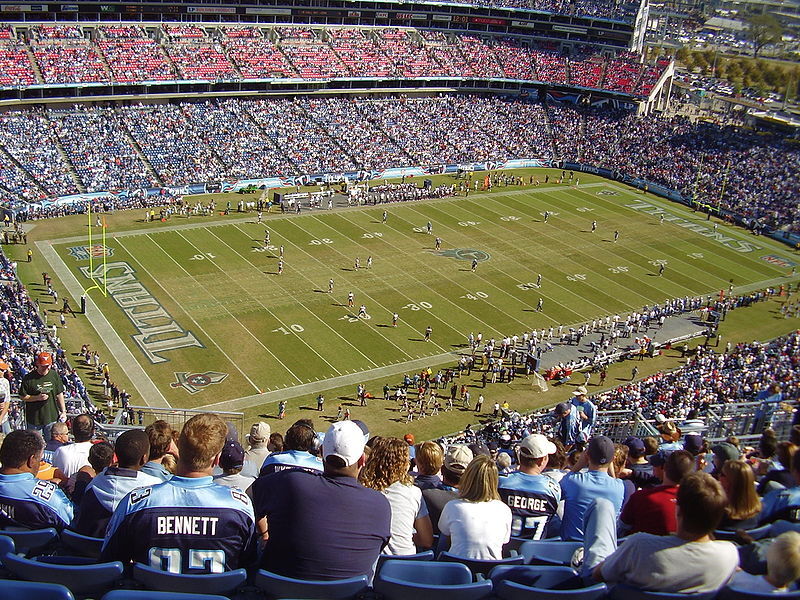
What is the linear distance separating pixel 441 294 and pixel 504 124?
36074 mm

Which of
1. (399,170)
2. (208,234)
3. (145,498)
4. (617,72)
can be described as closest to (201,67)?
(399,170)

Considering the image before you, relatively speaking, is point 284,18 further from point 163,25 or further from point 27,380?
point 27,380

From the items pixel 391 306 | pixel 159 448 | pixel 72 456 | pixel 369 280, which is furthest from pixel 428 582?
pixel 369 280

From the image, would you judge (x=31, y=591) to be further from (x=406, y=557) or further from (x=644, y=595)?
(x=644, y=595)

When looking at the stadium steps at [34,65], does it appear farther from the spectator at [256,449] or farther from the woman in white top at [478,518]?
the woman in white top at [478,518]

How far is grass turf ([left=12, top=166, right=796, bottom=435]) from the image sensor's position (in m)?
33.2

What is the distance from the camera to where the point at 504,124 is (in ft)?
239

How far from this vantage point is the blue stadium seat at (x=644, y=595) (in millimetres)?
5047

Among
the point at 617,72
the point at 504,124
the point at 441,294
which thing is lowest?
the point at 441,294

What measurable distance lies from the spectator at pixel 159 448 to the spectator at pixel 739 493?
4.44 m

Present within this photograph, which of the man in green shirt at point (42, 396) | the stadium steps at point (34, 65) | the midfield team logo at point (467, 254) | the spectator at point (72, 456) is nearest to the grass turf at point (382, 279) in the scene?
the midfield team logo at point (467, 254)

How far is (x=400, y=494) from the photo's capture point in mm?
6457

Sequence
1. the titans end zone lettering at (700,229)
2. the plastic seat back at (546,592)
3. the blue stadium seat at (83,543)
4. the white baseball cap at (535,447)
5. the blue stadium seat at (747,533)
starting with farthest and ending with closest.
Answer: the titans end zone lettering at (700,229) < the white baseball cap at (535,447) < the blue stadium seat at (747,533) < the blue stadium seat at (83,543) < the plastic seat back at (546,592)

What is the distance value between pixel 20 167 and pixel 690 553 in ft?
171
